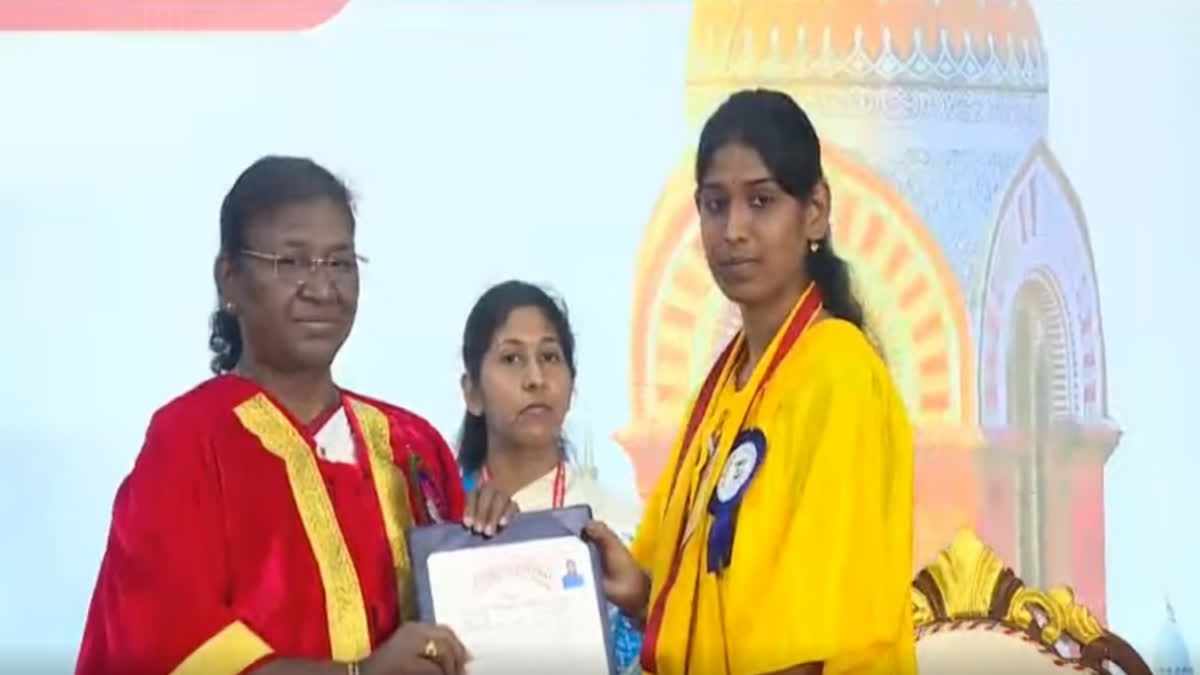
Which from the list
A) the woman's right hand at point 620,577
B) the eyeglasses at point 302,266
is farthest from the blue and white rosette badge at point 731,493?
the eyeglasses at point 302,266

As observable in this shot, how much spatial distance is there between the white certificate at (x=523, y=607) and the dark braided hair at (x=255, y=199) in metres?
0.37

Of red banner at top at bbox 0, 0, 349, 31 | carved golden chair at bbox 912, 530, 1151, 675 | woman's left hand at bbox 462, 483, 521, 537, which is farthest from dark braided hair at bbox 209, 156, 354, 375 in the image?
carved golden chair at bbox 912, 530, 1151, 675

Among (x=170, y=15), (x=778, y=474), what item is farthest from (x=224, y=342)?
(x=778, y=474)

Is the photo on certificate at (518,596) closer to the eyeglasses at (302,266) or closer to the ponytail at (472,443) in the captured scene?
the ponytail at (472,443)

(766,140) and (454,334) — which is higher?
(766,140)

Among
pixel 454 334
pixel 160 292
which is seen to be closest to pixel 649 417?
pixel 454 334

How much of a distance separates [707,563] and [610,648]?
0.17 m

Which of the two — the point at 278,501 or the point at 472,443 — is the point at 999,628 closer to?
the point at 472,443

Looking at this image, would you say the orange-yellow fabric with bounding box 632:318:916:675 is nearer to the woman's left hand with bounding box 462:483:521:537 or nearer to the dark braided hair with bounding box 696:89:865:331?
the dark braided hair with bounding box 696:89:865:331

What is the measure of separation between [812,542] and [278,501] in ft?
1.94

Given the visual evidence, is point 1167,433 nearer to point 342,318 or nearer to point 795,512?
point 795,512

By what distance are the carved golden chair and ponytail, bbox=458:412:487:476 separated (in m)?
0.58

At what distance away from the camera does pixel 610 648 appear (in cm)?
214

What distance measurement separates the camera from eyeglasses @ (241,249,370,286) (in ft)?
6.87
